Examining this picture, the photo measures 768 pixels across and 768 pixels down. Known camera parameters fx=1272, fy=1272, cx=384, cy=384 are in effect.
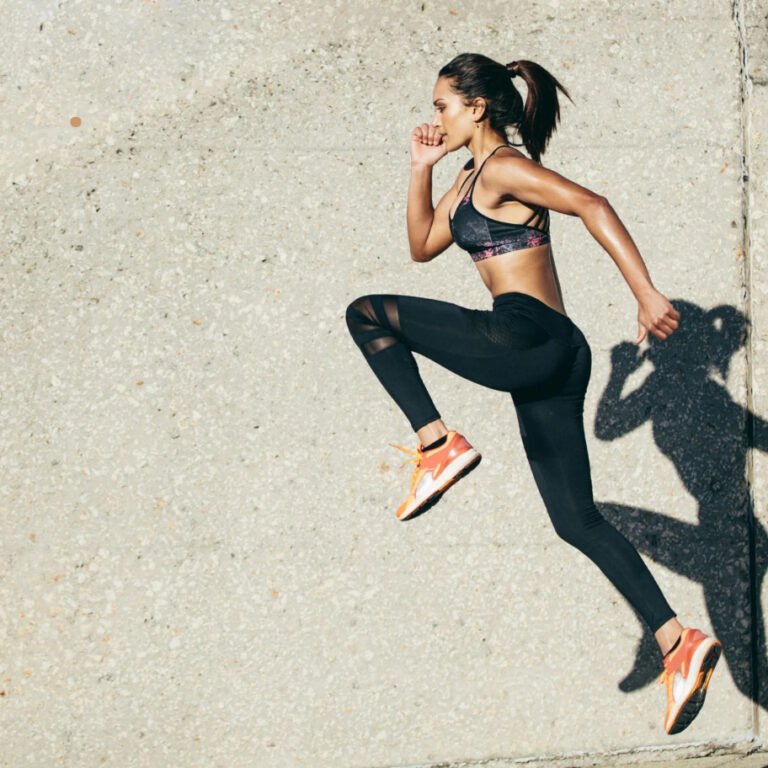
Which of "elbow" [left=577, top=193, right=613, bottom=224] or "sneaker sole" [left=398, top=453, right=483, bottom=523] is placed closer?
"elbow" [left=577, top=193, right=613, bottom=224]

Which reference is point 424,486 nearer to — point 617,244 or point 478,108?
point 617,244

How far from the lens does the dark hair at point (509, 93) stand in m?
3.75

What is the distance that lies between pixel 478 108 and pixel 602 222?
0.59m

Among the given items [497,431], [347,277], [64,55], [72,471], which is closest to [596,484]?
[497,431]

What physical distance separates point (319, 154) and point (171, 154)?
527 mm

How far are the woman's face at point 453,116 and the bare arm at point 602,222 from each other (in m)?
0.25

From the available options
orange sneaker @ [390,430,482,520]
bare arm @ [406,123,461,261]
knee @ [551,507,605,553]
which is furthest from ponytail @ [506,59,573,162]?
knee @ [551,507,605,553]

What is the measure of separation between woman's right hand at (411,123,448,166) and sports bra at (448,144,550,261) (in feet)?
0.99

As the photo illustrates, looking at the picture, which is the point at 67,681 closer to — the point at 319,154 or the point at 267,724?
the point at 267,724

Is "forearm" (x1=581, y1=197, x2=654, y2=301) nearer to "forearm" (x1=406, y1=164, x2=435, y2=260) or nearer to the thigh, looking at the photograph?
the thigh

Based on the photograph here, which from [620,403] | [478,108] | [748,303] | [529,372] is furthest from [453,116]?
[748,303]

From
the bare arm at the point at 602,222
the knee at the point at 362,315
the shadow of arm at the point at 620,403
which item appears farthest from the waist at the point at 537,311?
the shadow of arm at the point at 620,403

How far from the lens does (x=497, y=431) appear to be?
4.66 meters

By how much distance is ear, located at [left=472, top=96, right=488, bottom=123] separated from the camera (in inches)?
147
